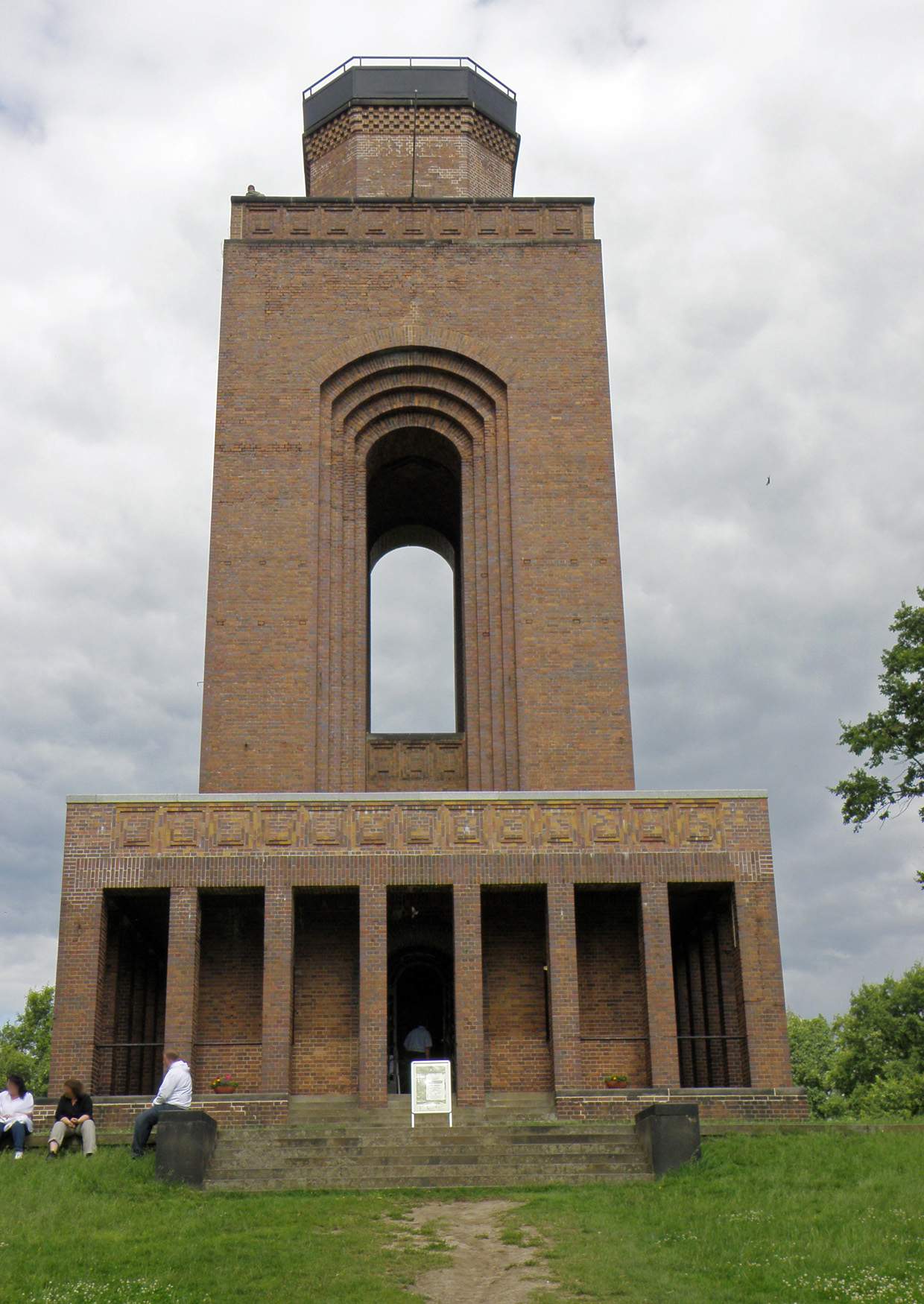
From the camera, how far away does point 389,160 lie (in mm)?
28859

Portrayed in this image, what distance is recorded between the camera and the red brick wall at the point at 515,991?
21.2 meters

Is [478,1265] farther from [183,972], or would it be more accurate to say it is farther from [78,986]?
[78,986]

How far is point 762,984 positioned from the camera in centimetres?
2030

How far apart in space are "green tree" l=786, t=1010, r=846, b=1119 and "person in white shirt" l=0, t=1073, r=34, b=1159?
131 ft

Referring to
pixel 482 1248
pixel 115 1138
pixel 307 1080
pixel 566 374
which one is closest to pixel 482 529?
pixel 566 374

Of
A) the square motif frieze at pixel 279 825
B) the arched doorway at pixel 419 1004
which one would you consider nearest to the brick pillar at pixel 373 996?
the square motif frieze at pixel 279 825

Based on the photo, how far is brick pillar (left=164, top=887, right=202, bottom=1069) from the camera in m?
→ 19.6

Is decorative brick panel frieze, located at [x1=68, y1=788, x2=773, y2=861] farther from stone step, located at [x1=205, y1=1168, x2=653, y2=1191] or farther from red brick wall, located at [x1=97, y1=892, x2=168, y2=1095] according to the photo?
stone step, located at [x1=205, y1=1168, x2=653, y2=1191]

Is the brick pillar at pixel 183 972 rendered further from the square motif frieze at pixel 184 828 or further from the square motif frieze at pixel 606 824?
the square motif frieze at pixel 606 824

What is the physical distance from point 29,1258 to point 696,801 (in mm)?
12445

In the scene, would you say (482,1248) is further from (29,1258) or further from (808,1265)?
(29,1258)

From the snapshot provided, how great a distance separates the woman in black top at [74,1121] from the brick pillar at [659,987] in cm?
797

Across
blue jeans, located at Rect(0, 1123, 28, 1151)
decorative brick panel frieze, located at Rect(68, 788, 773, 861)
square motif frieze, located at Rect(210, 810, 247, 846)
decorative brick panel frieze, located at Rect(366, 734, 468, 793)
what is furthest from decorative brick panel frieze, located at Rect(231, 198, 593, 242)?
blue jeans, located at Rect(0, 1123, 28, 1151)

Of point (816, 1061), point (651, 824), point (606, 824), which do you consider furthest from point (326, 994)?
point (816, 1061)
